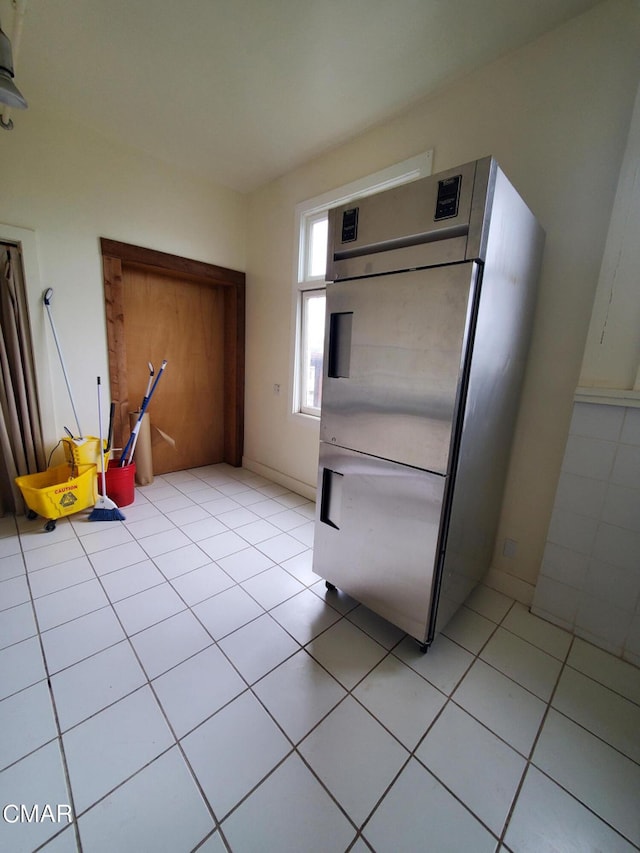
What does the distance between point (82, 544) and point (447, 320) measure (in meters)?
2.58

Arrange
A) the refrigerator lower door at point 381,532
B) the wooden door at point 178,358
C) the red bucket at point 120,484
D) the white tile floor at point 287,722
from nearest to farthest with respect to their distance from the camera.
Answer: the white tile floor at point 287,722, the refrigerator lower door at point 381,532, the red bucket at point 120,484, the wooden door at point 178,358

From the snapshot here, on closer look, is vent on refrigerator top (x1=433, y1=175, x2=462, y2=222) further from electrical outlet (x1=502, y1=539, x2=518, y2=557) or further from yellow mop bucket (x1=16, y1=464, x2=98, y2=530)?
yellow mop bucket (x1=16, y1=464, x2=98, y2=530)

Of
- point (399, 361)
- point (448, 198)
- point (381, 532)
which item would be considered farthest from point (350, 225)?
point (381, 532)

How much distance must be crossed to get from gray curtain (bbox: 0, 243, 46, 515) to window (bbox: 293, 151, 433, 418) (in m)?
2.04

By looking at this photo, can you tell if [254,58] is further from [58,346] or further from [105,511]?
[105,511]

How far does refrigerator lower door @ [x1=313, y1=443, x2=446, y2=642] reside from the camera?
1.39 metres

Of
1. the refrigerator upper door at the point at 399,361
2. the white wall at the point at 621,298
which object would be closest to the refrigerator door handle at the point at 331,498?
the refrigerator upper door at the point at 399,361

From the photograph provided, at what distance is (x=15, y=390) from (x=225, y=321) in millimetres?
1978

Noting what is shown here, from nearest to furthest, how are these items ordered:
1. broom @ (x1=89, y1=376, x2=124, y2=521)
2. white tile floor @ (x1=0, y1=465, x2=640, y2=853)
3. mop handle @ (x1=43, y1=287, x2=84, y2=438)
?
white tile floor @ (x1=0, y1=465, x2=640, y2=853)
mop handle @ (x1=43, y1=287, x2=84, y2=438)
broom @ (x1=89, y1=376, x2=124, y2=521)

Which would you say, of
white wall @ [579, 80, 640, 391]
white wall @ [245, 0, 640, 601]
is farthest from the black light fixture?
white wall @ [579, 80, 640, 391]

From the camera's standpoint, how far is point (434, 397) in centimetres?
128

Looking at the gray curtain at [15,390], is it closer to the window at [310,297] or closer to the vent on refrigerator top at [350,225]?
the window at [310,297]

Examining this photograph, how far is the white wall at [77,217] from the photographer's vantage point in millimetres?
2271

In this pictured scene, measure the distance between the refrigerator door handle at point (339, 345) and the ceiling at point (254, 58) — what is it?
140 cm
